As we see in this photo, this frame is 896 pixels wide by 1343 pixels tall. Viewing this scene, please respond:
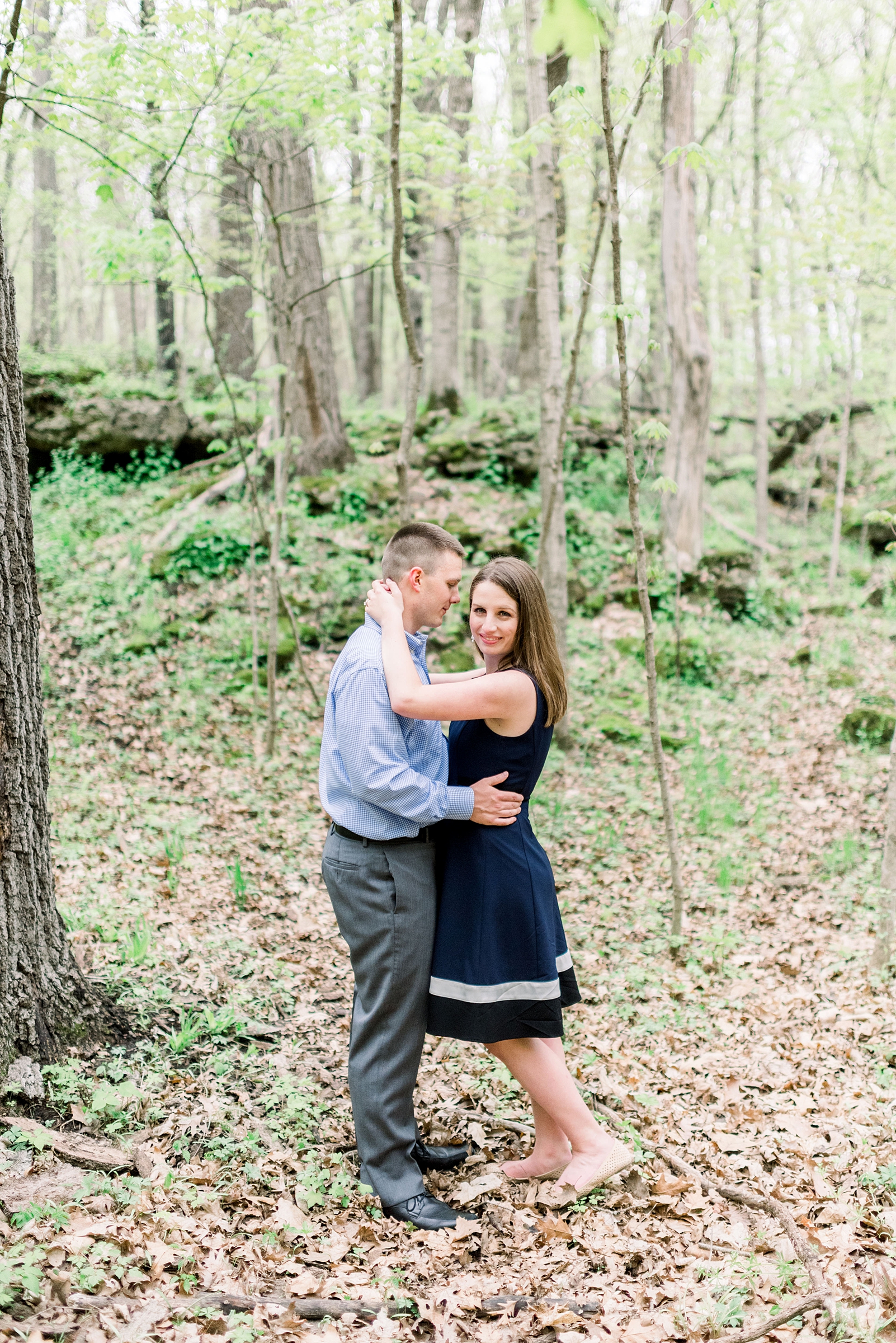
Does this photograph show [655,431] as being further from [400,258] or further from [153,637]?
[153,637]

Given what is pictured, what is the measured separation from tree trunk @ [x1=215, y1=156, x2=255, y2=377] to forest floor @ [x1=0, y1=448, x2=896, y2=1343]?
11.9ft

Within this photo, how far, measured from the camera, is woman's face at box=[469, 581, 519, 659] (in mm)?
2963

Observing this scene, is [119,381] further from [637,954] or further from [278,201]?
[637,954]

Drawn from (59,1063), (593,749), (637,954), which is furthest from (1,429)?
(593,749)

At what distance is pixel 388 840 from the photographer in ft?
9.43

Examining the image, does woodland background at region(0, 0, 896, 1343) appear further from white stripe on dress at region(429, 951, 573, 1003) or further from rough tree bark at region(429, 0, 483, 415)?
white stripe on dress at region(429, 951, 573, 1003)

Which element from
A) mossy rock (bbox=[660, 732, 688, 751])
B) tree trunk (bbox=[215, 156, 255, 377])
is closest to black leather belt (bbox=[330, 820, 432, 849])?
tree trunk (bbox=[215, 156, 255, 377])

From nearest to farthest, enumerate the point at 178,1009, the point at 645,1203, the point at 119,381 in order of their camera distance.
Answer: the point at 645,1203 < the point at 178,1009 < the point at 119,381

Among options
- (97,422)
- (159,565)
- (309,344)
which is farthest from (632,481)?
(97,422)

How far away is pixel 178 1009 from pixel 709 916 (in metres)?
3.31

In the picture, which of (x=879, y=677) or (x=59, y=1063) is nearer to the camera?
(x=59, y=1063)

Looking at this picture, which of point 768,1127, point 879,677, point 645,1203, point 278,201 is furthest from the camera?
point 879,677

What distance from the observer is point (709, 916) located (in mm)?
5559

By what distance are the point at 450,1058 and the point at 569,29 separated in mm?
3729
